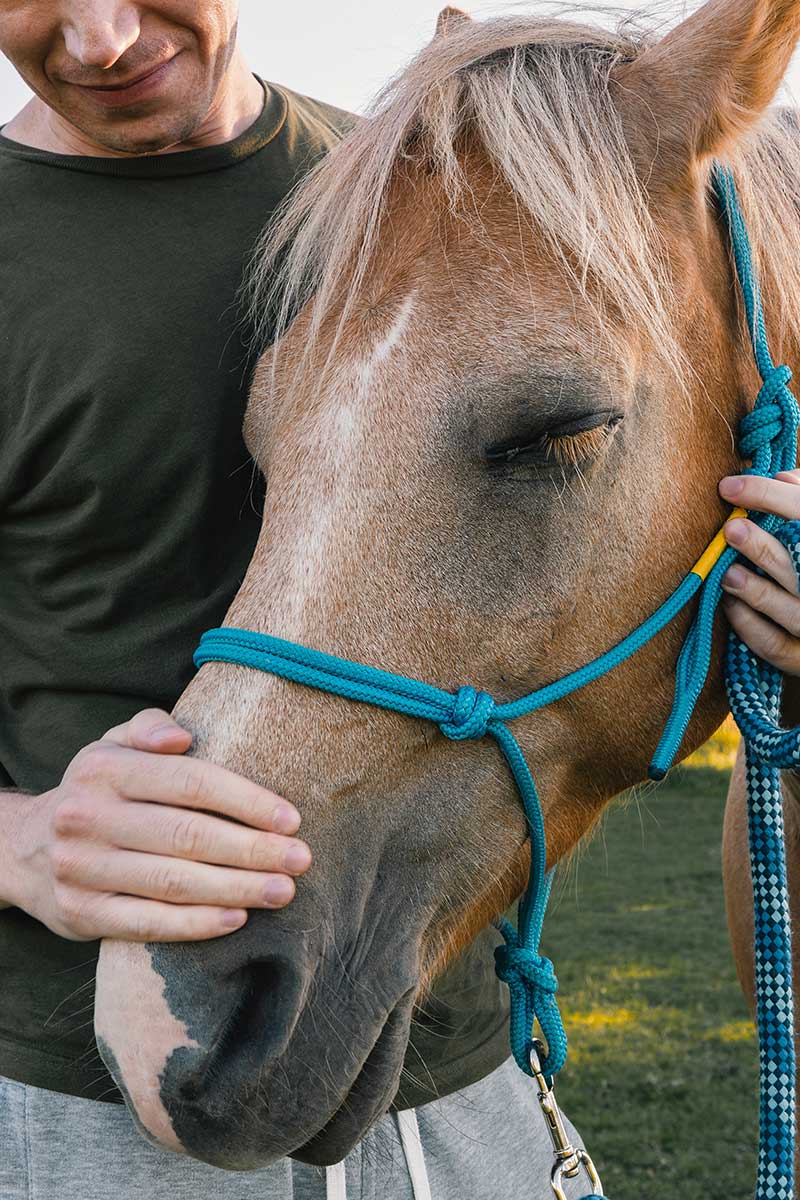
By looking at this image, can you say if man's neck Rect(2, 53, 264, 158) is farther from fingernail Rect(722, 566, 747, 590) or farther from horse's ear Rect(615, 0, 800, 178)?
fingernail Rect(722, 566, 747, 590)

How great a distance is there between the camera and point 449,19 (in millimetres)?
1849

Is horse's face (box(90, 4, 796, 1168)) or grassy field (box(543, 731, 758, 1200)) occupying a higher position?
horse's face (box(90, 4, 796, 1168))

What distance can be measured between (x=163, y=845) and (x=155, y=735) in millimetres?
118

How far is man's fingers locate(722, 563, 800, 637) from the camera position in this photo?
1428 millimetres

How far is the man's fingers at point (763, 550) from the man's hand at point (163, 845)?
65 centimetres

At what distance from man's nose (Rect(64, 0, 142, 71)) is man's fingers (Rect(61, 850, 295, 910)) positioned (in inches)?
40.6

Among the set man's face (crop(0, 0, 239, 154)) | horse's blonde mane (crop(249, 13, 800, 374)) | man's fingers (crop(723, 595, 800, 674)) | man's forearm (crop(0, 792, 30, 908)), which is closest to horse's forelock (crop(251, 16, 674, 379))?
horse's blonde mane (crop(249, 13, 800, 374))

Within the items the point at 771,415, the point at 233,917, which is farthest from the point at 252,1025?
the point at 771,415

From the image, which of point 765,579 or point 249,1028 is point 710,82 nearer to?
point 765,579

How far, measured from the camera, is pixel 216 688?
130 centimetres

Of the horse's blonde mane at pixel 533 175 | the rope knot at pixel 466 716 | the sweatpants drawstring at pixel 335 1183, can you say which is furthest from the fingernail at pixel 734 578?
the sweatpants drawstring at pixel 335 1183

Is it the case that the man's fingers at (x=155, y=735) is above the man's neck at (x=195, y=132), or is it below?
below

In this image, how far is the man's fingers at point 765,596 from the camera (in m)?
1.43

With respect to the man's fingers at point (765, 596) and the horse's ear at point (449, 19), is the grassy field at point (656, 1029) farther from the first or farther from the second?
the horse's ear at point (449, 19)
